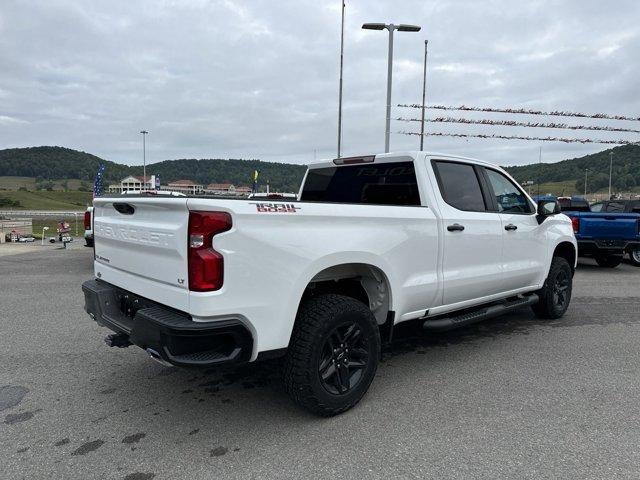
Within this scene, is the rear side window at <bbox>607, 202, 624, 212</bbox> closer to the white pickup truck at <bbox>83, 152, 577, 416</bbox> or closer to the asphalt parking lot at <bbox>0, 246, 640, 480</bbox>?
the asphalt parking lot at <bbox>0, 246, 640, 480</bbox>

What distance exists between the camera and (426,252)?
385 cm

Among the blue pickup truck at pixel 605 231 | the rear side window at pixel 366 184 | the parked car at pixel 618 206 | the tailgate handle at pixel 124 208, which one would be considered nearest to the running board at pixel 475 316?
the rear side window at pixel 366 184

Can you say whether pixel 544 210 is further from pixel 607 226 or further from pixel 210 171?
pixel 210 171

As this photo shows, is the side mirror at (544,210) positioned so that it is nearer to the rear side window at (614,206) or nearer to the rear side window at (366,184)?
the rear side window at (366,184)

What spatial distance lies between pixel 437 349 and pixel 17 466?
11.7 feet

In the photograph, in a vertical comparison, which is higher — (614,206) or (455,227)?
(614,206)

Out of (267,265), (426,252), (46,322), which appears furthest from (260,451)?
(46,322)

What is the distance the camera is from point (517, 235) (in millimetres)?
4941

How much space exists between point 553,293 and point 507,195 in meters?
1.61

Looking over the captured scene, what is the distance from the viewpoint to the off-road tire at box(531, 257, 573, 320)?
5742 mm

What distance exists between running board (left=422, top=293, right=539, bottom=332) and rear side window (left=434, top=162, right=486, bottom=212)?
97 centimetres

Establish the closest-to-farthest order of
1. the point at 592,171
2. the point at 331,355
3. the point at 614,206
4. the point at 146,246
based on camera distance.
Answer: the point at 146,246 < the point at 331,355 < the point at 614,206 < the point at 592,171

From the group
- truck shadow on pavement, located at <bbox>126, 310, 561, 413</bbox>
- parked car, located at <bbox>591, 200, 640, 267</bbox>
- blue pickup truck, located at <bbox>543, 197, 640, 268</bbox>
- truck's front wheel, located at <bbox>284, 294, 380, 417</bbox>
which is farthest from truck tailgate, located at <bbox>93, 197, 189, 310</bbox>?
parked car, located at <bbox>591, 200, 640, 267</bbox>

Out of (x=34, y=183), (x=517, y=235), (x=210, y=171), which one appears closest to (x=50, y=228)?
(x=517, y=235)
